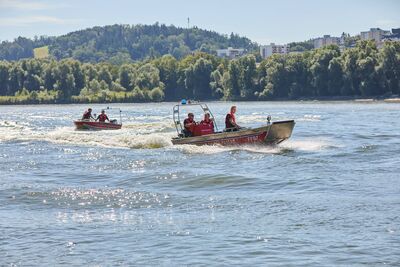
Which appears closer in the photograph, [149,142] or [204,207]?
[204,207]

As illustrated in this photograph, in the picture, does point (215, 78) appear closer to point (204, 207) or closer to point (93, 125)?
point (93, 125)

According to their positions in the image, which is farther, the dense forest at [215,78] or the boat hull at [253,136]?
the dense forest at [215,78]

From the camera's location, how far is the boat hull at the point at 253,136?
34750 mm

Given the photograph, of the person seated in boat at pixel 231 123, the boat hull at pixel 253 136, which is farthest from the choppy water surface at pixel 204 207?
the person seated in boat at pixel 231 123

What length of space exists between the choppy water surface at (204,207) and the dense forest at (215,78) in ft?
315

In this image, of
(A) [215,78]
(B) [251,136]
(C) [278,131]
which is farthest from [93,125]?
(A) [215,78]

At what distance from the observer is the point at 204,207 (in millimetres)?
20312

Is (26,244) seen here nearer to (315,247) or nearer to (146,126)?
(315,247)

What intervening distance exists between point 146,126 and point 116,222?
132 feet

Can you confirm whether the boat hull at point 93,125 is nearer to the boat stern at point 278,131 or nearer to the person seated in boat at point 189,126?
the person seated in boat at point 189,126

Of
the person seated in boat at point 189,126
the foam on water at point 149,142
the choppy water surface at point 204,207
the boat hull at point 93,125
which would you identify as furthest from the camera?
the boat hull at point 93,125

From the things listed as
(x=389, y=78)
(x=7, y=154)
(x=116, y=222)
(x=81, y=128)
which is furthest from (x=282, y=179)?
(x=389, y=78)

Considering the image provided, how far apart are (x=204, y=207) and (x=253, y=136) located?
48.3ft

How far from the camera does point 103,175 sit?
27656 mm
